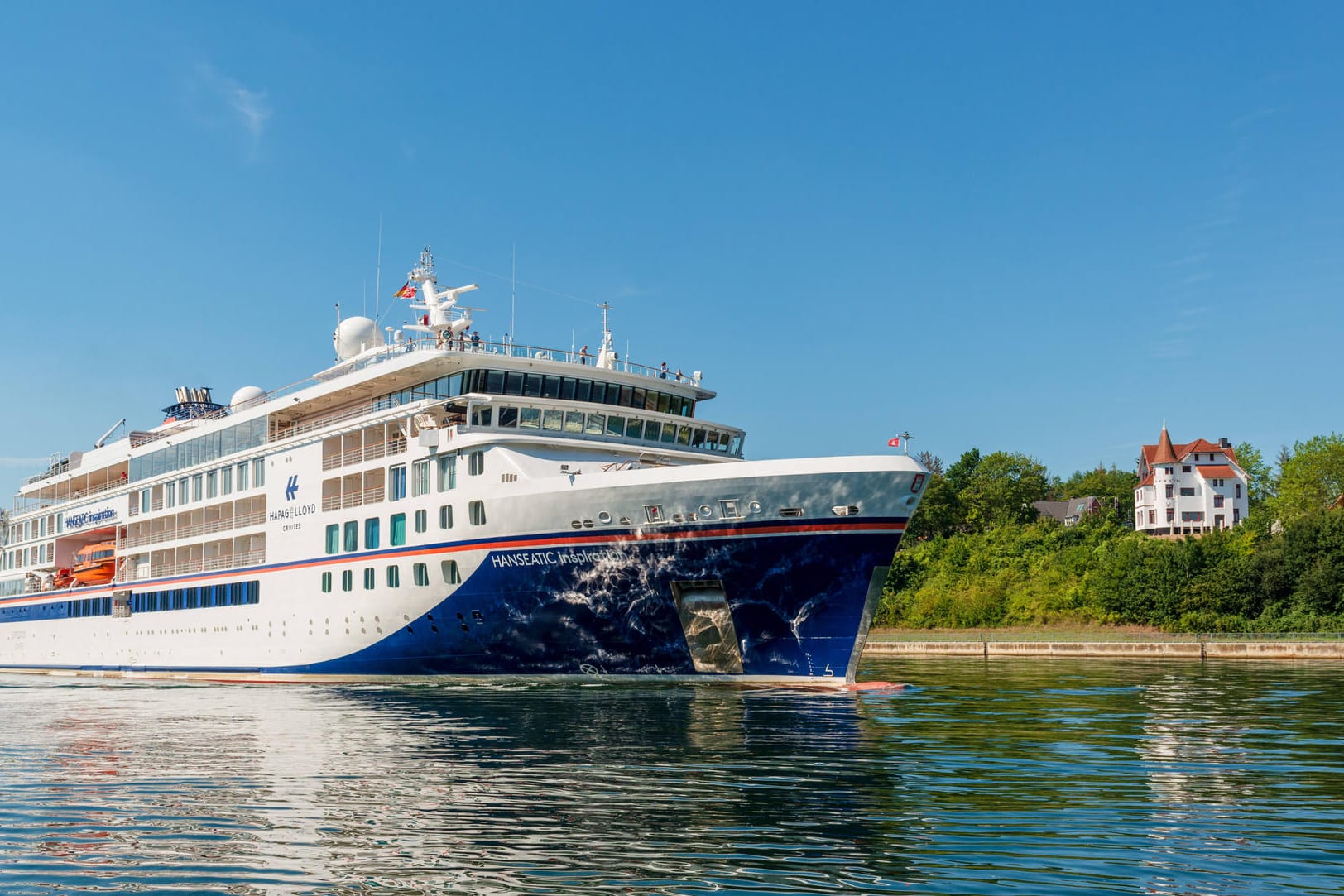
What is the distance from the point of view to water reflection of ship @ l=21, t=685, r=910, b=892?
481 inches

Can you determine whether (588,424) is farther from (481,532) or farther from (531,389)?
(481,532)

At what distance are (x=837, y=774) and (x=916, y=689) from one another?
788 inches

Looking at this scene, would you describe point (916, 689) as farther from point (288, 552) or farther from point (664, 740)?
point (288, 552)

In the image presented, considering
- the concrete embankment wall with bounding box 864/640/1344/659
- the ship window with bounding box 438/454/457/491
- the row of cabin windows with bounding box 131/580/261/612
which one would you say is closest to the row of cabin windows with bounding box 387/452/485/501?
the ship window with bounding box 438/454/457/491

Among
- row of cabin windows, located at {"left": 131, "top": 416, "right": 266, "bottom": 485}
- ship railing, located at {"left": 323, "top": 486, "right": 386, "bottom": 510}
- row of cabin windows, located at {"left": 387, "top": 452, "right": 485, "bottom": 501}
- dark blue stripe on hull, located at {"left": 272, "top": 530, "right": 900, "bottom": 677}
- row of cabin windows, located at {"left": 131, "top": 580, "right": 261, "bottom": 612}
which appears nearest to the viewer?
dark blue stripe on hull, located at {"left": 272, "top": 530, "right": 900, "bottom": 677}

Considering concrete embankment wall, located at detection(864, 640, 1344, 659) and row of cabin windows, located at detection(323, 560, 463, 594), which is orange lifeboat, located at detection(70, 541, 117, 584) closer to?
row of cabin windows, located at detection(323, 560, 463, 594)

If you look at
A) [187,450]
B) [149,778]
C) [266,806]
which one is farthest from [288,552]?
[266,806]

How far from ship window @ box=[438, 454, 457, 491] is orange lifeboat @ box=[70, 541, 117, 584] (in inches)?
1064

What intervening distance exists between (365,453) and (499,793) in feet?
81.9

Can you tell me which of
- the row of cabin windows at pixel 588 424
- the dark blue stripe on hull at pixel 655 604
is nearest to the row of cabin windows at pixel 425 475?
the row of cabin windows at pixel 588 424

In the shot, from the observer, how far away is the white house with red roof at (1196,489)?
4555 inches

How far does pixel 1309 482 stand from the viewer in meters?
101

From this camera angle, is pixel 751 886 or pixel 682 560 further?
pixel 682 560

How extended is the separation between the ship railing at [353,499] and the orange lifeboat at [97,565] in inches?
788
